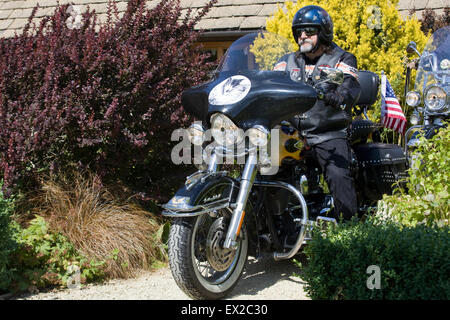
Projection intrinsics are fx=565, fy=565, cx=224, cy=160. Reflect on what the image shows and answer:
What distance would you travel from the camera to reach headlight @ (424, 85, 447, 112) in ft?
16.6

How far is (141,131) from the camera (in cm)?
526

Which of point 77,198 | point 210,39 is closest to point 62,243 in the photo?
point 77,198

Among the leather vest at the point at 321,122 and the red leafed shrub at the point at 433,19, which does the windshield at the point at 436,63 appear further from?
the red leafed shrub at the point at 433,19

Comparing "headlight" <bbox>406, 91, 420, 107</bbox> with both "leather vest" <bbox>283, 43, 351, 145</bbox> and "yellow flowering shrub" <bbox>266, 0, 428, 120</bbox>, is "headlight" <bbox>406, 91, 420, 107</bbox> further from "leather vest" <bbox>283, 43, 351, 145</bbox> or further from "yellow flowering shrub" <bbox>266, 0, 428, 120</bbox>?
"yellow flowering shrub" <bbox>266, 0, 428, 120</bbox>

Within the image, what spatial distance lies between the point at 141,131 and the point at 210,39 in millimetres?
4387

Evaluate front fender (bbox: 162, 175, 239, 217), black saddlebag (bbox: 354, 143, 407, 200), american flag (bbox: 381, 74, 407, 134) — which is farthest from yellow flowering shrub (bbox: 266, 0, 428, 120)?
front fender (bbox: 162, 175, 239, 217)

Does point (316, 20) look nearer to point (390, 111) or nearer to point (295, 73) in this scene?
point (295, 73)

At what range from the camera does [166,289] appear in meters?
4.04

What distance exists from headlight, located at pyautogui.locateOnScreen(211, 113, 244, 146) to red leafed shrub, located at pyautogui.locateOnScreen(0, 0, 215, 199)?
1313 millimetres

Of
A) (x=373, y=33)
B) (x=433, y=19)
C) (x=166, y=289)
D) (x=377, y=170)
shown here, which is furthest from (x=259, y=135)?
(x=433, y=19)

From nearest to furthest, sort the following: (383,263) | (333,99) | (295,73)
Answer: (383,263) → (333,99) → (295,73)

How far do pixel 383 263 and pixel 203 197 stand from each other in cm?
117

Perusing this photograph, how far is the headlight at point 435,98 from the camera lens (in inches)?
199
